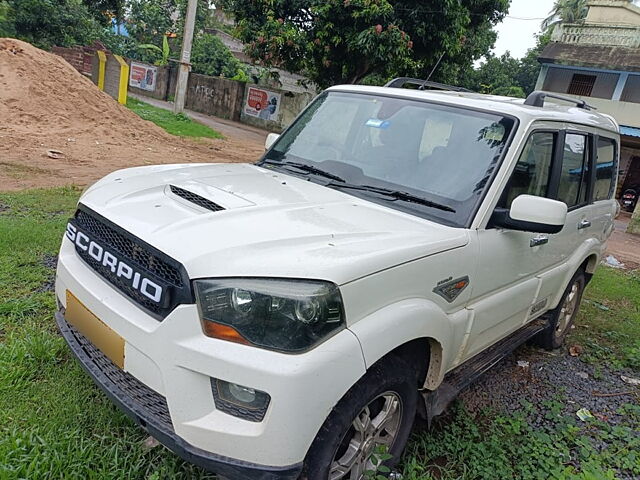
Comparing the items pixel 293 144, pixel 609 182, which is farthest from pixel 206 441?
pixel 609 182

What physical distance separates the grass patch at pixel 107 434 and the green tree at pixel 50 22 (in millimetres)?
22952

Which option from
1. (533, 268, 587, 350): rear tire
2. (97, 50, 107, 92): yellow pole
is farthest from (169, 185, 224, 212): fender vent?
(97, 50, 107, 92): yellow pole

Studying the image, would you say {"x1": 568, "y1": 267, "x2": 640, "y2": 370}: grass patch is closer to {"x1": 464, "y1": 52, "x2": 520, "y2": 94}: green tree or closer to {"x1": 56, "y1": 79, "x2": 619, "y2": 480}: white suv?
{"x1": 56, "y1": 79, "x2": 619, "y2": 480}: white suv

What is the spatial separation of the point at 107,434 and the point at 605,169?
4.21 meters

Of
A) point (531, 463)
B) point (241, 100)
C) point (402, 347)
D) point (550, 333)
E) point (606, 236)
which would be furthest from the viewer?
point (241, 100)

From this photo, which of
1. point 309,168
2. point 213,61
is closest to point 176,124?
point 213,61

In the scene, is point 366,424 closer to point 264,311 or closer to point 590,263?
point 264,311

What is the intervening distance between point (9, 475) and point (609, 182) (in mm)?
4767

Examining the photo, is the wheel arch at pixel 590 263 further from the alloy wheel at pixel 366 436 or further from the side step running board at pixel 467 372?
the alloy wheel at pixel 366 436

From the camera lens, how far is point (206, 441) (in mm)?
1705

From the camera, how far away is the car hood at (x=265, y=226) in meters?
1.78

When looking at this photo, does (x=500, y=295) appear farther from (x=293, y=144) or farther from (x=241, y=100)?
(x=241, y=100)

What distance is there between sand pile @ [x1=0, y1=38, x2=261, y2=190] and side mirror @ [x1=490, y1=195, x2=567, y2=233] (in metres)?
6.88

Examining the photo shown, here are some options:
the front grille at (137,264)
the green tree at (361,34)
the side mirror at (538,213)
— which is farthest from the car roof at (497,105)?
the green tree at (361,34)
